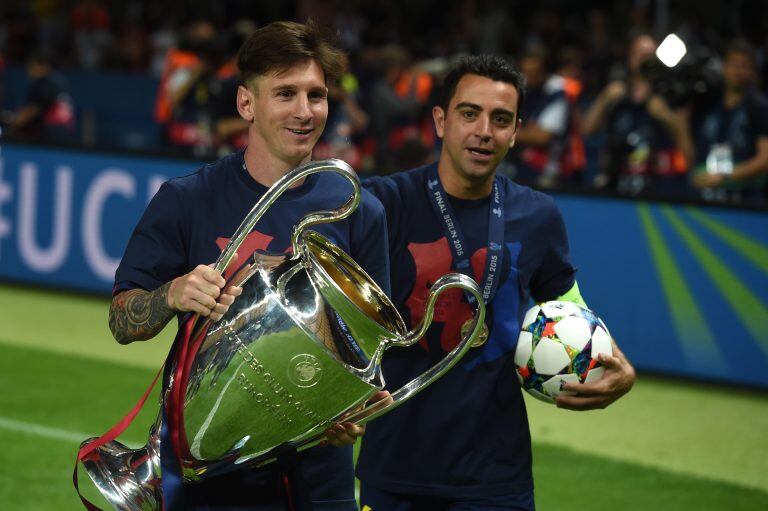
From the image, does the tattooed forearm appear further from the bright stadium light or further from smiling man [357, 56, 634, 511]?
the bright stadium light

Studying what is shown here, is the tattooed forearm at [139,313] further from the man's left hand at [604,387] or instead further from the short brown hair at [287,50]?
the man's left hand at [604,387]

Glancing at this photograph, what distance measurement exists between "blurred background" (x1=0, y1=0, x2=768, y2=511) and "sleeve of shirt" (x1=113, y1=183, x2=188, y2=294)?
3177 millimetres

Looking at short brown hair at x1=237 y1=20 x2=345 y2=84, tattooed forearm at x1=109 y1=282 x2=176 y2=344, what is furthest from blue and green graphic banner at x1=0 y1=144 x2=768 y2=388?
tattooed forearm at x1=109 y1=282 x2=176 y2=344

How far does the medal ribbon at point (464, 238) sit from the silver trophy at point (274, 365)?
100cm

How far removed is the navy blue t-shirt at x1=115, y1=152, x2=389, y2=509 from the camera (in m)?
3.33

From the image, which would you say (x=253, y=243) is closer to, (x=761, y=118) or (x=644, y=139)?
(x=761, y=118)

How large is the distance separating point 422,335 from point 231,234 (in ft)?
2.23

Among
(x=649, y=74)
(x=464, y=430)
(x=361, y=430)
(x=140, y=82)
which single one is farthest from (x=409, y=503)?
(x=140, y=82)

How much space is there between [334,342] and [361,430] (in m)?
0.35

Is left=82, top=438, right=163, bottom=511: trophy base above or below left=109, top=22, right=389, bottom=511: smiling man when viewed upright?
below

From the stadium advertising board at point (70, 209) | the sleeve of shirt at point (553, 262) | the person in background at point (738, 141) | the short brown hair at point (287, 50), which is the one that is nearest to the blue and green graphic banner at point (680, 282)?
the person in background at point (738, 141)

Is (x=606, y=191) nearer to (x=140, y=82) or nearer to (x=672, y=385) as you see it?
(x=672, y=385)

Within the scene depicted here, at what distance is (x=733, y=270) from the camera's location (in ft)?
27.9

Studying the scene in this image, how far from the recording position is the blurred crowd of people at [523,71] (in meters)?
9.77
